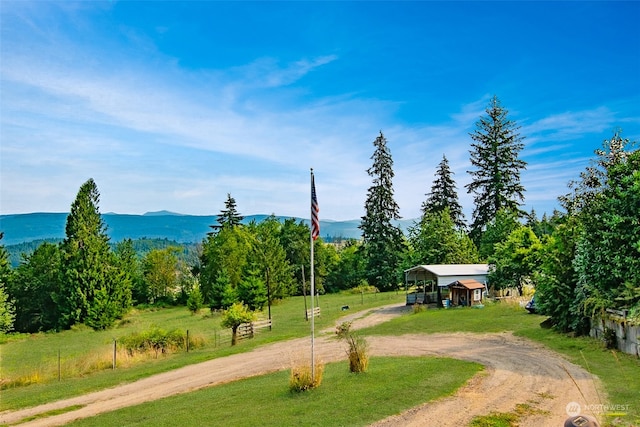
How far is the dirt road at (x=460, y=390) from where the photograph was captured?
29.2 feet

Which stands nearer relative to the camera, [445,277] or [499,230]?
[445,277]

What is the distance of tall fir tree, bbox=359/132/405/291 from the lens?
189ft

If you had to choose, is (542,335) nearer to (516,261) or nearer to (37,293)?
(516,261)

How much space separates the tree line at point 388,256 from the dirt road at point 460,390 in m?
3.70

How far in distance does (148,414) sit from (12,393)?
9.06 metres

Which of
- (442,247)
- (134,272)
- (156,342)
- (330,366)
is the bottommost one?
(156,342)

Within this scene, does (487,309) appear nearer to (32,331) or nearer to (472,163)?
(472,163)

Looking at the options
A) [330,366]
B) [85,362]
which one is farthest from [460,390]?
[85,362]

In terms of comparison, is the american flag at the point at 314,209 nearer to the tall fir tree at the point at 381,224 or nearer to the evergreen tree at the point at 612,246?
the evergreen tree at the point at 612,246

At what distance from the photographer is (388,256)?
190ft

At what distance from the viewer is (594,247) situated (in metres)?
16.9

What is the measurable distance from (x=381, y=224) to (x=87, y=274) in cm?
3470

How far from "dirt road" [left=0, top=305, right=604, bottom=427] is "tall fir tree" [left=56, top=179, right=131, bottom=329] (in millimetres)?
29558
